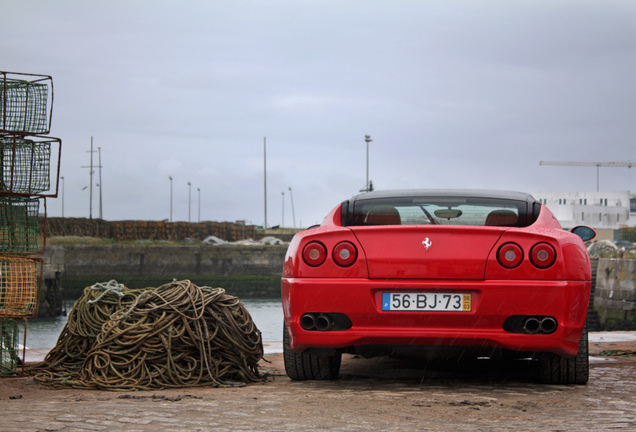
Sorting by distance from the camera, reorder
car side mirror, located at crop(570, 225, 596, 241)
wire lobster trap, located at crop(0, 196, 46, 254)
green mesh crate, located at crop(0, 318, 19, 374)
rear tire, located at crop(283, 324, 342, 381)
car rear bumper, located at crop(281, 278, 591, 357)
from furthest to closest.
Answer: wire lobster trap, located at crop(0, 196, 46, 254) → green mesh crate, located at crop(0, 318, 19, 374) → car side mirror, located at crop(570, 225, 596, 241) → rear tire, located at crop(283, 324, 342, 381) → car rear bumper, located at crop(281, 278, 591, 357)

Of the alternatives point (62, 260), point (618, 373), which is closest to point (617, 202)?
point (62, 260)

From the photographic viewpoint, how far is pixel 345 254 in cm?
473

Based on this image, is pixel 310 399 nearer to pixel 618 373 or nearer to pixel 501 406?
pixel 501 406

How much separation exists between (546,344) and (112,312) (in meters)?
3.40

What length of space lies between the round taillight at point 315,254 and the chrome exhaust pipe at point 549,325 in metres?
1.41

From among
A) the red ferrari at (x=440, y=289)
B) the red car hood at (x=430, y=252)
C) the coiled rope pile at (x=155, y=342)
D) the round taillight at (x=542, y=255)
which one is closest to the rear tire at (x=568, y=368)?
the red ferrari at (x=440, y=289)

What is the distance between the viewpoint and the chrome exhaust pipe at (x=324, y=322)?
473 cm

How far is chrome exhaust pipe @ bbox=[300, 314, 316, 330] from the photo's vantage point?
4.75 m

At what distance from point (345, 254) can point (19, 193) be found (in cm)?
300

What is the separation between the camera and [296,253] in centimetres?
486

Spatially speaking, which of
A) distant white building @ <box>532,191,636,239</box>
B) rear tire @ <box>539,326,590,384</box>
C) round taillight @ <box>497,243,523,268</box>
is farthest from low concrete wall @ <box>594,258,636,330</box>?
distant white building @ <box>532,191,636,239</box>

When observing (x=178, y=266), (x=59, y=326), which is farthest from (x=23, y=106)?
(x=178, y=266)

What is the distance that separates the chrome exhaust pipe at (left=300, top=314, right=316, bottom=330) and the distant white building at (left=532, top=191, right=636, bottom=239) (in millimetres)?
89597

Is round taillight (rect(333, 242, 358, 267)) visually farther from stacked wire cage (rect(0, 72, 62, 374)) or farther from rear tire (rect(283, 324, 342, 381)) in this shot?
stacked wire cage (rect(0, 72, 62, 374))
